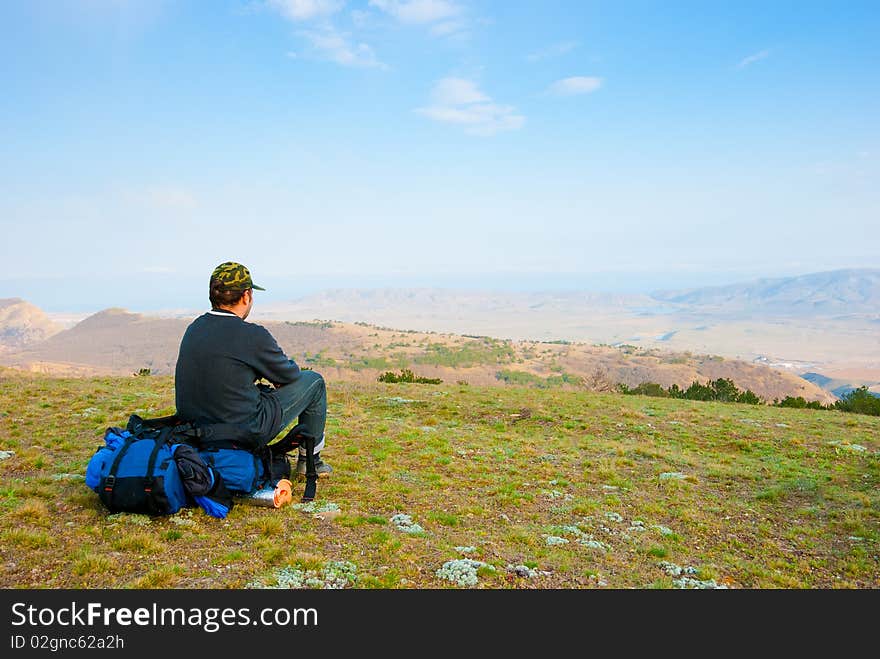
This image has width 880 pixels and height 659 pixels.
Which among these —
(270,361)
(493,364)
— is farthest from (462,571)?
(493,364)

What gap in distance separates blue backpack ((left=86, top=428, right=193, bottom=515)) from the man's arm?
129cm

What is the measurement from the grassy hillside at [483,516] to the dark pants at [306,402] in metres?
1.08

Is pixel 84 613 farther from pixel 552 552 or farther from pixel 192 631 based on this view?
pixel 552 552

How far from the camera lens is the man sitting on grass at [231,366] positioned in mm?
6168

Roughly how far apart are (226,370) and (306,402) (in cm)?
141

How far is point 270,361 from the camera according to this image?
6414mm

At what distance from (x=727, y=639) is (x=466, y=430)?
33.9ft

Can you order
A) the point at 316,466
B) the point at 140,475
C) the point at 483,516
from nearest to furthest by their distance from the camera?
1. the point at 140,475
2. the point at 483,516
3. the point at 316,466

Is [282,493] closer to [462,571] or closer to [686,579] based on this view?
[462,571]

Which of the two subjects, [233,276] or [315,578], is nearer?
[315,578]

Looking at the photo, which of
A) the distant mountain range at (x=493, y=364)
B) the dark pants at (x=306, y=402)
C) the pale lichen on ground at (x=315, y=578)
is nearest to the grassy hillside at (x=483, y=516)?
the pale lichen on ground at (x=315, y=578)

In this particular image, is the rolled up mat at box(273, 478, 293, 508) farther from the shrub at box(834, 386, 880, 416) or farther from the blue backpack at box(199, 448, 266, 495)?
the shrub at box(834, 386, 880, 416)

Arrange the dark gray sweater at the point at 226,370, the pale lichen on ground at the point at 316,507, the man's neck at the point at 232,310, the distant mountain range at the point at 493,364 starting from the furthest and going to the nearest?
1. the distant mountain range at the point at 493,364
2. the pale lichen on ground at the point at 316,507
3. the man's neck at the point at 232,310
4. the dark gray sweater at the point at 226,370

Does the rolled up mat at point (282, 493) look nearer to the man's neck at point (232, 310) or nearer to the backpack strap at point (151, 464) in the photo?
the backpack strap at point (151, 464)
